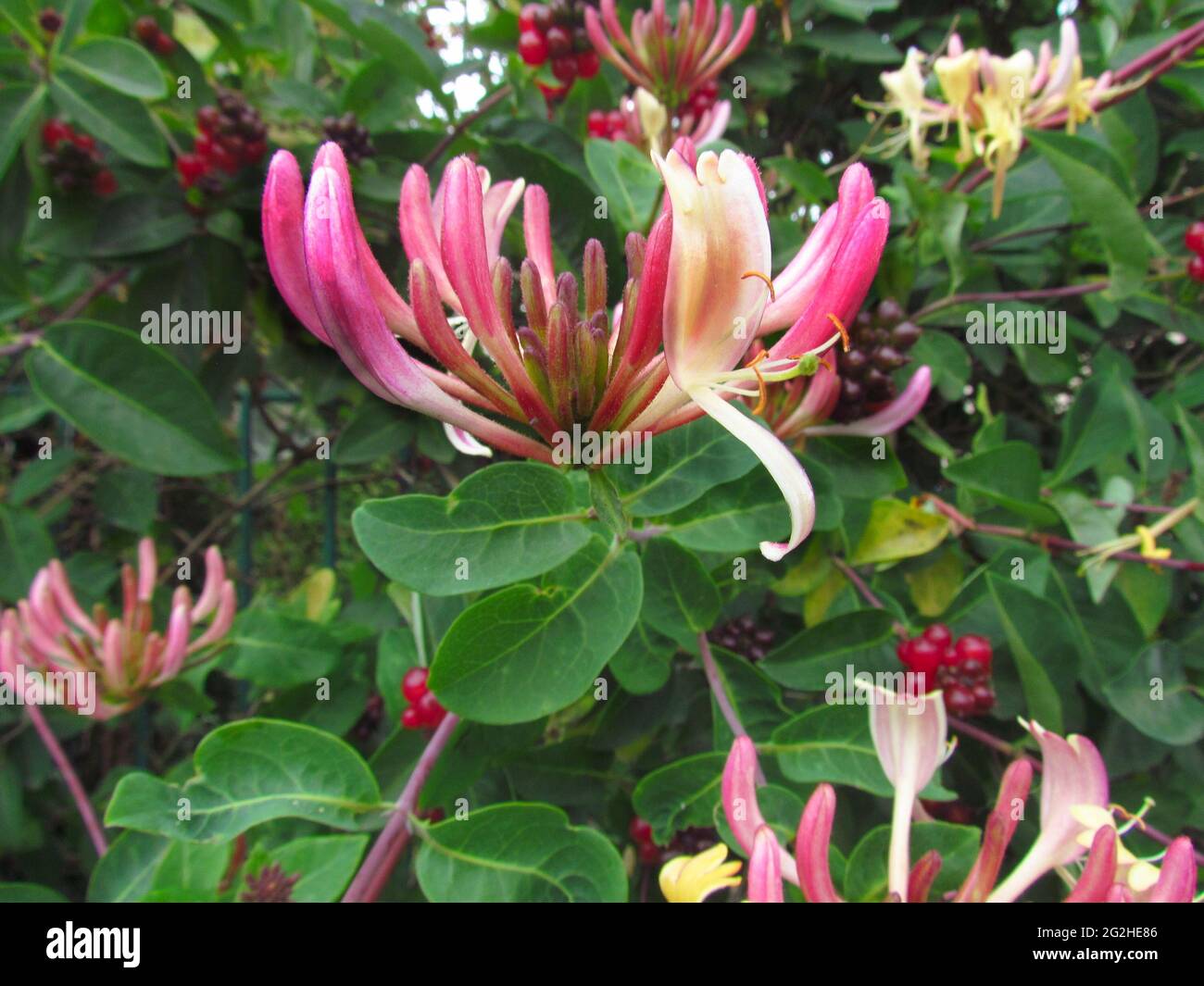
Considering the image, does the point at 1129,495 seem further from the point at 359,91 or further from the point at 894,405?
the point at 359,91

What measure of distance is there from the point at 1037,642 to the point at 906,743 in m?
0.26

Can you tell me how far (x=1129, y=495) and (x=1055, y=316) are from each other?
25 centimetres

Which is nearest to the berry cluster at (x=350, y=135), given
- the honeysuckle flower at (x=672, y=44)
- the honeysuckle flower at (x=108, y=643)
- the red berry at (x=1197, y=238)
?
the honeysuckle flower at (x=672, y=44)

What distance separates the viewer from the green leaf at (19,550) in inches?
46.7

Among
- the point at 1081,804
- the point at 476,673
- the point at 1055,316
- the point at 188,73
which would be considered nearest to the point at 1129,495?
the point at 1055,316

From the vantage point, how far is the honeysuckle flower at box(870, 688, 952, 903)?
60 centimetres

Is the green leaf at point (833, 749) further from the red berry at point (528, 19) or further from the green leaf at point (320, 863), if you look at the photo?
the red berry at point (528, 19)

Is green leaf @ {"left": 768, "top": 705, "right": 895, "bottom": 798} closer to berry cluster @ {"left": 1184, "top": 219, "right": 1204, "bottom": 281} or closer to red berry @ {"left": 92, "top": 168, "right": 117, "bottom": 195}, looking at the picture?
berry cluster @ {"left": 1184, "top": 219, "right": 1204, "bottom": 281}

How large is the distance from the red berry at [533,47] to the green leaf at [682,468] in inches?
26.0

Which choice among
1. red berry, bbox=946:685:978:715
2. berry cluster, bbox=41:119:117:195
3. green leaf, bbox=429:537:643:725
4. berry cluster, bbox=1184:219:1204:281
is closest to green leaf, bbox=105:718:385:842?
green leaf, bbox=429:537:643:725

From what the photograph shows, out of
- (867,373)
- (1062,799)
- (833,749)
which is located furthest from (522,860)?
(867,373)

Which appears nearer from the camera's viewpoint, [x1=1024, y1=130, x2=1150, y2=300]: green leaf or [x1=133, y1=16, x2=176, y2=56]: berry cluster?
[x1=1024, y1=130, x2=1150, y2=300]: green leaf

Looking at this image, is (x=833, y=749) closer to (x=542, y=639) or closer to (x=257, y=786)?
(x=542, y=639)

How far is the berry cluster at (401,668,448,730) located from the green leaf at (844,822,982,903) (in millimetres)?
380
